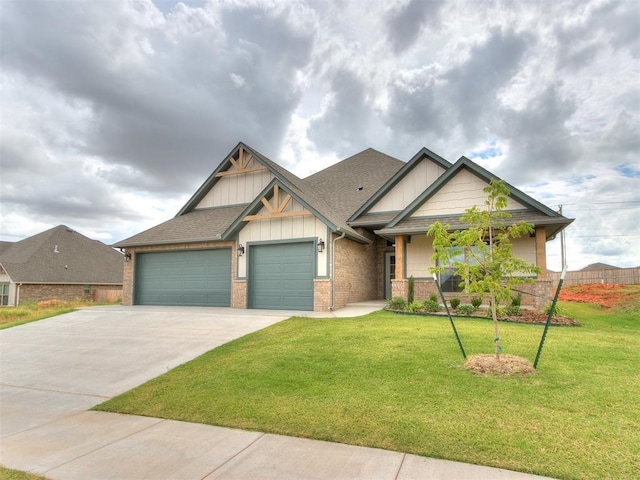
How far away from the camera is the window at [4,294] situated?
3042 centimetres

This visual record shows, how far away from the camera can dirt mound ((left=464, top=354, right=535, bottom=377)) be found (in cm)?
585

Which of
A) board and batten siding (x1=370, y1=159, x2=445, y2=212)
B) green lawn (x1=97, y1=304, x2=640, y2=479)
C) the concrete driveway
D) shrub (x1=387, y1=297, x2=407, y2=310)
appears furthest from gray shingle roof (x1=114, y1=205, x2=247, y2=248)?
green lawn (x1=97, y1=304, x2=640, y2=479)

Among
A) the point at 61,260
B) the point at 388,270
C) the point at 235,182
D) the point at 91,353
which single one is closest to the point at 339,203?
the point at 388,270

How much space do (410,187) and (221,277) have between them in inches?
368

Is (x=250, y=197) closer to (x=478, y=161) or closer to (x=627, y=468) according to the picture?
(x=478, y=161)

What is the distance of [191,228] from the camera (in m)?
18.1

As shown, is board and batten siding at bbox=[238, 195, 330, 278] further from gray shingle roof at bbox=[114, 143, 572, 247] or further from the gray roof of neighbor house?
the gray roof of neighbor house

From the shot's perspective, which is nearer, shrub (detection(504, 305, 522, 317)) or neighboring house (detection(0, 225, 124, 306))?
shrub (detection(504, 305, 522, 317))

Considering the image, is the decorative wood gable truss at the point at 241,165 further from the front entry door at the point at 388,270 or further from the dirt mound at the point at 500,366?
the dirt mound at the point at 500,366

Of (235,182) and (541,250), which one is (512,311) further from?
(235,182)

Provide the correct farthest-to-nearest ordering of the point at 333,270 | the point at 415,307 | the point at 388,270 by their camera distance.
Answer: the point at 388,270
the point at 333,270
the point at 415,307

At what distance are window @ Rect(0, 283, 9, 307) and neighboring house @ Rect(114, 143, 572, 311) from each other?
19.3 m

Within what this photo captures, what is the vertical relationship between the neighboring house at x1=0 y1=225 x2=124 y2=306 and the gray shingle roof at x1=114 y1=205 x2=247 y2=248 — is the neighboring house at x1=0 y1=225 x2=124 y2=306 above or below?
below

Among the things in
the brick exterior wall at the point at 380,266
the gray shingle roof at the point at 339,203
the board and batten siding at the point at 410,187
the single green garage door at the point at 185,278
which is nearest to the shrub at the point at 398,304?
the gray shingle roof at the point at 339,203
